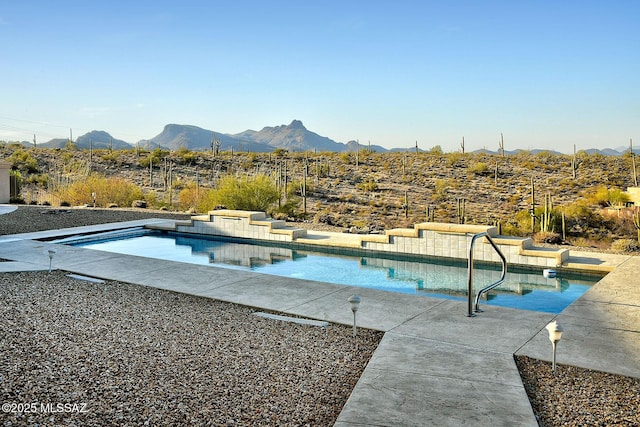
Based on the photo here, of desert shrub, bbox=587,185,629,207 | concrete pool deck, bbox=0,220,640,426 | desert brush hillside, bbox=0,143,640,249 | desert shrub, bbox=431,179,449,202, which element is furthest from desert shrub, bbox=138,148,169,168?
concrete pool deck, bbox=0,220,640,426

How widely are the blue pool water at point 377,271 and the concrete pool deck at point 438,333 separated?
82 centimetres

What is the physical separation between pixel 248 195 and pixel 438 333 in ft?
45.1

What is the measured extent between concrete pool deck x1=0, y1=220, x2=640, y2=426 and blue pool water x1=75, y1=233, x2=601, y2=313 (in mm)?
819

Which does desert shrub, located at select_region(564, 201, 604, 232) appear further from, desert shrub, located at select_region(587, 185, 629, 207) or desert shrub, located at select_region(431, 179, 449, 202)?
desert shrub, located at select_region(431, 179, 449, 202)

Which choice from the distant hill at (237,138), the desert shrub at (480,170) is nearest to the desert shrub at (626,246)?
the desert shrub at (480,170)

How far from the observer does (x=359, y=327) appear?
661 cm

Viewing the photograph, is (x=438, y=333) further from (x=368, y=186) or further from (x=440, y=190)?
(x=368, y=186)

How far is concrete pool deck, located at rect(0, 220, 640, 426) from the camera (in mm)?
4418

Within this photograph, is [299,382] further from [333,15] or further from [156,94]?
[156,94]

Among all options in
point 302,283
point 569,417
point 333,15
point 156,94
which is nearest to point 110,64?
point 156,94

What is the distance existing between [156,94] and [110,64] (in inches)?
305

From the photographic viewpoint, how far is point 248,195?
19406 millimetres

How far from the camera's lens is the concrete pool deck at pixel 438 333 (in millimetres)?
4418

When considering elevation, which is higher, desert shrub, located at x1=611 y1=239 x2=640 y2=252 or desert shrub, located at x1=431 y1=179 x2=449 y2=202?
desert shrub, located at x1=431 y1=179 x2=449 y2=202
